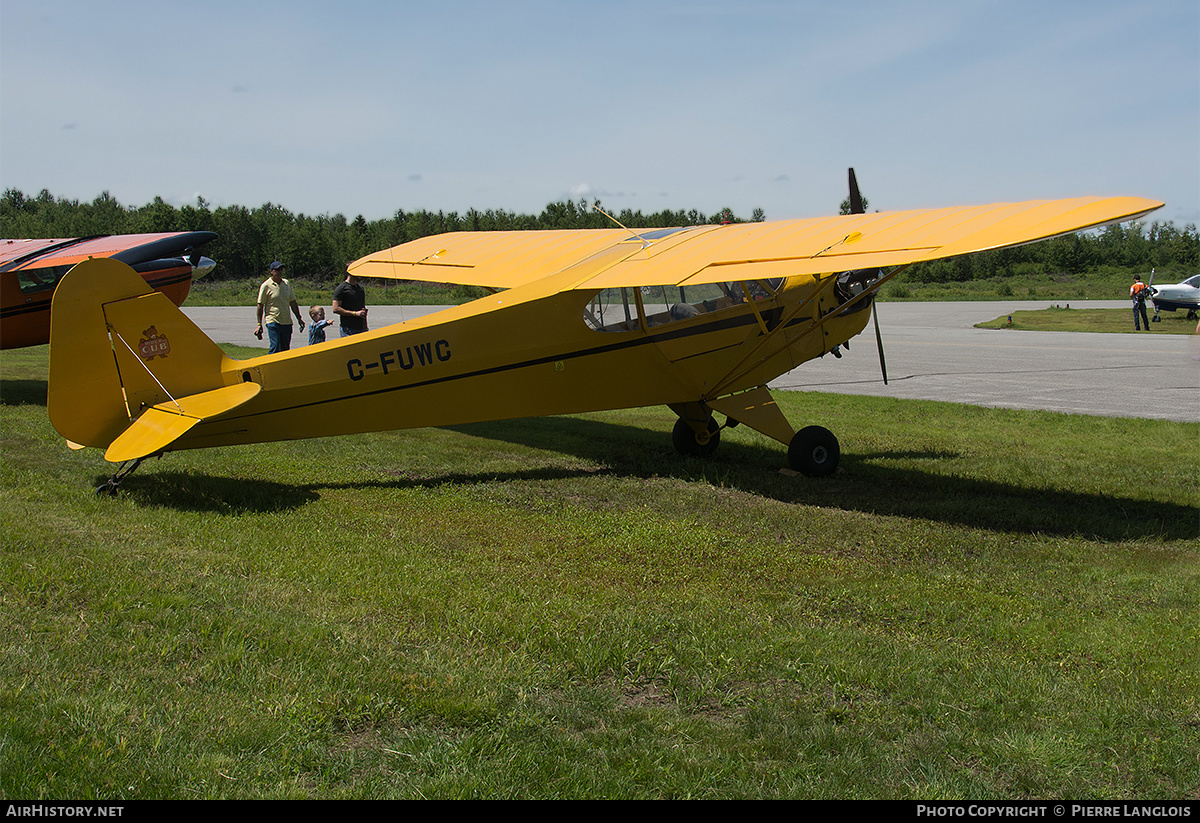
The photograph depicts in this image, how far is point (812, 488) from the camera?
7.52m

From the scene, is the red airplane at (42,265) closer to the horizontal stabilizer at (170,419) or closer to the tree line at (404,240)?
the horizontal stabilizer at (170,419)

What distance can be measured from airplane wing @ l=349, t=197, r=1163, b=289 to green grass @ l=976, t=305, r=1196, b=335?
68.3ft

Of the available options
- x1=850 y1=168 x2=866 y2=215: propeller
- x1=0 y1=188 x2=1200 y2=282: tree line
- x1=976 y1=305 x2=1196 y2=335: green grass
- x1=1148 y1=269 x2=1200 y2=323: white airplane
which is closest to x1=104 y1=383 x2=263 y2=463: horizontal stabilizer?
x1=850 y1=168 x2=866 y2=215: propeller

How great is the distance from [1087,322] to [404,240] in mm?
51366

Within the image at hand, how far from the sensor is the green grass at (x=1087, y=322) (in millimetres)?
26000

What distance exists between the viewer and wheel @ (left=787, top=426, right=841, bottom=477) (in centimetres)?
793

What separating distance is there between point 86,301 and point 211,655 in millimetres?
3791

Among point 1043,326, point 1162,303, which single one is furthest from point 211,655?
point 1162,303

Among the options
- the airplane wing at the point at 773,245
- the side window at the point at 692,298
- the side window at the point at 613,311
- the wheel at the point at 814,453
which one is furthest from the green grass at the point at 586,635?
the airplane wing at the point at 773,245

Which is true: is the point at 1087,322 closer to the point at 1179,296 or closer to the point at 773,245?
the point at 1179,296

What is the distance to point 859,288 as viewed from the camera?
933 centimetres

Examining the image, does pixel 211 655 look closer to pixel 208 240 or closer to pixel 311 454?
pixel 311 454

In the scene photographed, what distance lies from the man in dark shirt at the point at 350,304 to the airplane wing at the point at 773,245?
1.32 metres

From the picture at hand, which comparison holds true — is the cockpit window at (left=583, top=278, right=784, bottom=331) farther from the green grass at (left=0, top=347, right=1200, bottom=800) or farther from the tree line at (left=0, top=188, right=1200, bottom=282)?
the tree line at (left=0, top=188, right=1200, bottom=282)
